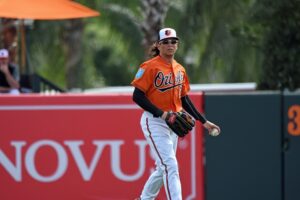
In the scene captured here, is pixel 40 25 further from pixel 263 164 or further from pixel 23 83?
pixel 263 164

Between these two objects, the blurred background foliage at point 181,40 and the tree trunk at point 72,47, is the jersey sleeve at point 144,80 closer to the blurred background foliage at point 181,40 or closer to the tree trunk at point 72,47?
the blurred background foliage at point 181,40

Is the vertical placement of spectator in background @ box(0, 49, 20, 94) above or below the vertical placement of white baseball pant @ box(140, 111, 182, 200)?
above

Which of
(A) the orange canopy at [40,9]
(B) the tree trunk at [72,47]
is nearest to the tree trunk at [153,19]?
(A) the orange canopy at [40,9]

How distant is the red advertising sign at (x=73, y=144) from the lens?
9906 mm

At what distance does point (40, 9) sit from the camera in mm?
12352

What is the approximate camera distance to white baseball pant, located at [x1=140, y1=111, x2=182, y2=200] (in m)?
8.48

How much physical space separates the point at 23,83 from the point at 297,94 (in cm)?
631

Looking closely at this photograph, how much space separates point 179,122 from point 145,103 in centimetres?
38

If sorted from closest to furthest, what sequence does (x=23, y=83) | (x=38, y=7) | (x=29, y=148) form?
(x=29, y=148), (x=38, y=7), (x=23, y=83)

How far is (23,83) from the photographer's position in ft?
48.9

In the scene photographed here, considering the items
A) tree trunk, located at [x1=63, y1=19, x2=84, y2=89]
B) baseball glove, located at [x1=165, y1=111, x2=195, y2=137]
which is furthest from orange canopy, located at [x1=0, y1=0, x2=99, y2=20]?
tree trunk, located at [x1=63, y1=19, x2=84, y2=89]

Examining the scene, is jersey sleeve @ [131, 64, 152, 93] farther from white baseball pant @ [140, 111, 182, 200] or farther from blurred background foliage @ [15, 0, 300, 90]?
blurred background foliage @ [15, 0, 300, 90]

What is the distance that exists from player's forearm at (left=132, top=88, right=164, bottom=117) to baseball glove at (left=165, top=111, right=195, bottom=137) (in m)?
0.11

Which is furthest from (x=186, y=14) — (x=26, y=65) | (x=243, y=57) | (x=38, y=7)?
(x=38, y=7)
